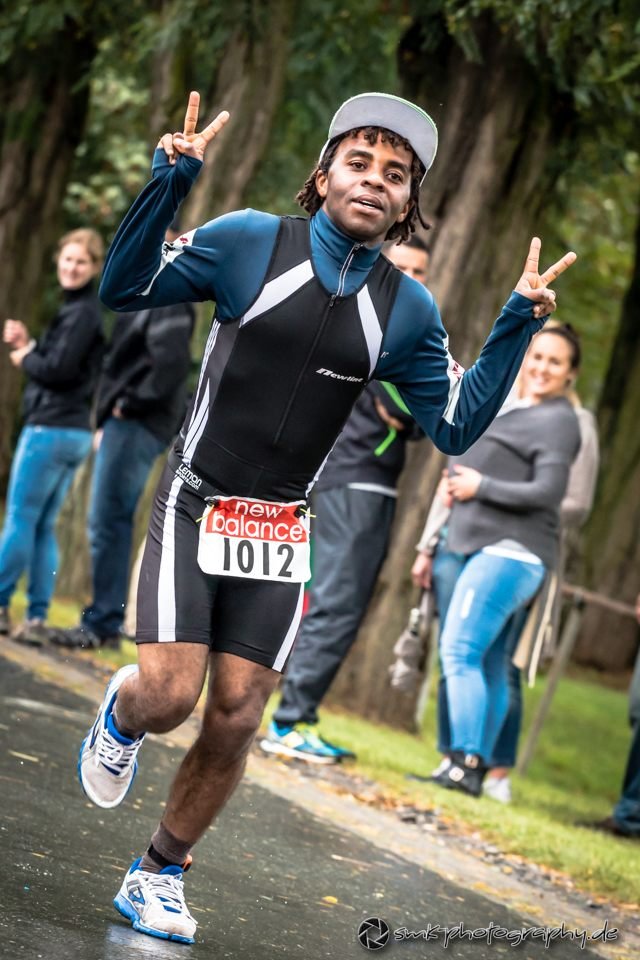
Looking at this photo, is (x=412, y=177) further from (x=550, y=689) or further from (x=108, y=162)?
(x=108, y=162)

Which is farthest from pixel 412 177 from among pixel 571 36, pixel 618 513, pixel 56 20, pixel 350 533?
pixel 618 513

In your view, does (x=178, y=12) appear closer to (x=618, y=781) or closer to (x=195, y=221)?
(x=195, y=221)

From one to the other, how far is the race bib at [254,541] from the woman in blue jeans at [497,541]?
12.9 ft

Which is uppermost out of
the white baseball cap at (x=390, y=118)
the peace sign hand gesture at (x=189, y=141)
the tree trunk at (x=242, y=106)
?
the tree trunk at (x=242, y=106)

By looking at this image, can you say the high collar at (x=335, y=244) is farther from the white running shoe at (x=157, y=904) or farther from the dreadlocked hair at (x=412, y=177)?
the white running shoe at (x=157, y=904)

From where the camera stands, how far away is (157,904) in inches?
200

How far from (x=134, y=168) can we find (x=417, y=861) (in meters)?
22.3

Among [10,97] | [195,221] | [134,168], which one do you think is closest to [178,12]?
[195,221]

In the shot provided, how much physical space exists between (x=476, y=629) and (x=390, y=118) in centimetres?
427

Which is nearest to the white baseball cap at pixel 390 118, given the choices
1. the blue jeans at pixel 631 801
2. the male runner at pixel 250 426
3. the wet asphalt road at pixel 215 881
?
the male runner at pixel 250 426

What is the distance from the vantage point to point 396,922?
5.96 metres

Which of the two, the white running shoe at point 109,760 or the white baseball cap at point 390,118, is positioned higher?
the white baseball cap at point 390,118

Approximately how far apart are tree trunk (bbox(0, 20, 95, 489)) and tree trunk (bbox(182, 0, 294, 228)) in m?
4.29

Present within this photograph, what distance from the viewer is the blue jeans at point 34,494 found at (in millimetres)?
11148
